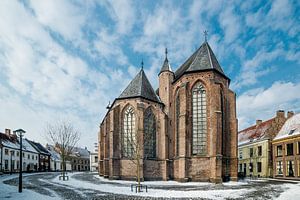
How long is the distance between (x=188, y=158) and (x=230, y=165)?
16.9ft

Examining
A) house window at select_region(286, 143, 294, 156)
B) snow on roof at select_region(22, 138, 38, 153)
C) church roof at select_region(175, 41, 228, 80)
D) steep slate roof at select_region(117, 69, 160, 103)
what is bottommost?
snow on roof at select_region(22, 138, 38, 153)

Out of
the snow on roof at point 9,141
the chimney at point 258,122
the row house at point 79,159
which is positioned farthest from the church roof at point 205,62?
the row house at point 79,159

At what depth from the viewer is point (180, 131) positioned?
3200 centimetres

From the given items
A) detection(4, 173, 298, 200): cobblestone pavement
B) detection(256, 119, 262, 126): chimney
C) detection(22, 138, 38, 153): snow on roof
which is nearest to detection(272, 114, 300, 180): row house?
detection(256, 119, 262, 126): chimney

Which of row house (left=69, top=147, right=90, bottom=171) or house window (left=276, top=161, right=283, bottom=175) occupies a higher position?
house window (left=276, top=161, right=283, bottom=175)

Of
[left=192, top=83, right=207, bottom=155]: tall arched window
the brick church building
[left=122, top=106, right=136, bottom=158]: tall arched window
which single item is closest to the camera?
the brick church building

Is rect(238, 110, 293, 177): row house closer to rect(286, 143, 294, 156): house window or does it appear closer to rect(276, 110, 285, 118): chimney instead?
rect(276, 110, 285, 118): chimney

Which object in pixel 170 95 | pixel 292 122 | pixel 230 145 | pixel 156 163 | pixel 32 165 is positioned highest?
pixel 170 95

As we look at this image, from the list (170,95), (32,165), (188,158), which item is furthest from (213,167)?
(32,165)

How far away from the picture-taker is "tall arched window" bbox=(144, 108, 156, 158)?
34.0 metres

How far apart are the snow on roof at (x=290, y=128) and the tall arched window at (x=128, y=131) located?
22.5 meters

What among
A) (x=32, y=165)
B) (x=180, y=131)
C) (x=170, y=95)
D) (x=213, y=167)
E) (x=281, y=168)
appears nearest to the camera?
(x=213, y=167)

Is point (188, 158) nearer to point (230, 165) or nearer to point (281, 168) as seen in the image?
point (230, 165)

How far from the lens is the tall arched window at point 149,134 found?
33969 mm
